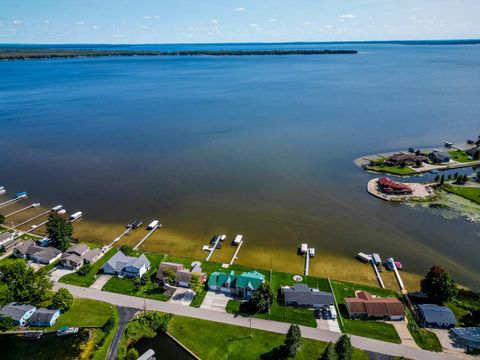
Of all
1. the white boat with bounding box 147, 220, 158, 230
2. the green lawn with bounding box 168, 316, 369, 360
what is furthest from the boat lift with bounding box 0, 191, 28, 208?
the green lawn with bounding box 168, 316, 369, 360

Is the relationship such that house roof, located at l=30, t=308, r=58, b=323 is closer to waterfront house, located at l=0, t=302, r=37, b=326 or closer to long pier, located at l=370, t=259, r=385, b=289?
waterfront house, located at l=0, t=302, r=37, b=326

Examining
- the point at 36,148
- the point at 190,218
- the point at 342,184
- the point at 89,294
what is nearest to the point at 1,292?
the point at 89,294

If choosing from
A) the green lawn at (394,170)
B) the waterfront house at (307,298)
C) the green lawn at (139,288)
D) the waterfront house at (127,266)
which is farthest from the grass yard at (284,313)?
the green lawn at (394,170)

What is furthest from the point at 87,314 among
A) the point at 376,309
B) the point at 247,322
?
the point at 376,309

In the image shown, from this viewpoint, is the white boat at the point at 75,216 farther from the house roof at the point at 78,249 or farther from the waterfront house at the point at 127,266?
the waterfront house at the point at 127,266

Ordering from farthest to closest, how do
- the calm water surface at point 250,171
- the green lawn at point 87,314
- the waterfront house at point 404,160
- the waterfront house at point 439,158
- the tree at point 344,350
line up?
the waterfront house at point 439,158, the waterfront house at point 404,160, the calm water surface at point 250,171, the green lawn at point 87,314, the tree at point 344,350
